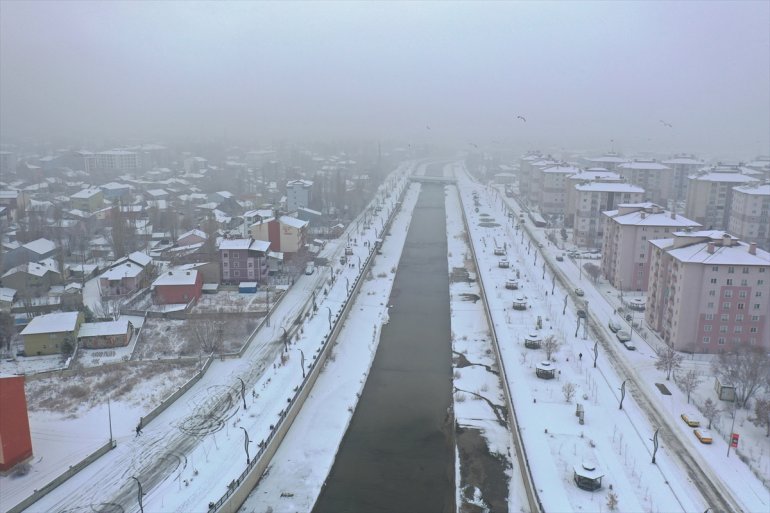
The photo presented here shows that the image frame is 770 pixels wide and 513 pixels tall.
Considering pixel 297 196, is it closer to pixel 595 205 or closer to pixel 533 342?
pixel 595 205

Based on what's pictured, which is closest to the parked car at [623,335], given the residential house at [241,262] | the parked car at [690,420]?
the parked car at [690,420]

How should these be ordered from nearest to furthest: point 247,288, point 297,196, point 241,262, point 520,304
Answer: point 520,304 → point 247,288 → point 241,262 → point 297,196

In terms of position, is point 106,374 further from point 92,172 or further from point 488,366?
point 92,172

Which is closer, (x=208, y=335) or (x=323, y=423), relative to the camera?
(x=323, y=423)

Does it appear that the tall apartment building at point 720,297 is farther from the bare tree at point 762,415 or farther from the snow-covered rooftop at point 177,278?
the snow-covered rooftop at point 177,278

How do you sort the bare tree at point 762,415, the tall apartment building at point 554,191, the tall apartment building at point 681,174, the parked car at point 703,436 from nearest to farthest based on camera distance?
the parked car at point 703,436
the bare tree at point 762,415
the tall apartment building at point 554,191
the tall apartment building at point 681,174

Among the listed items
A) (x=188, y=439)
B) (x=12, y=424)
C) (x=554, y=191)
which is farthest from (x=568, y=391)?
(x=554, y=191)

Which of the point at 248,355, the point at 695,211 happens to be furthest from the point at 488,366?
the point at 695,211
